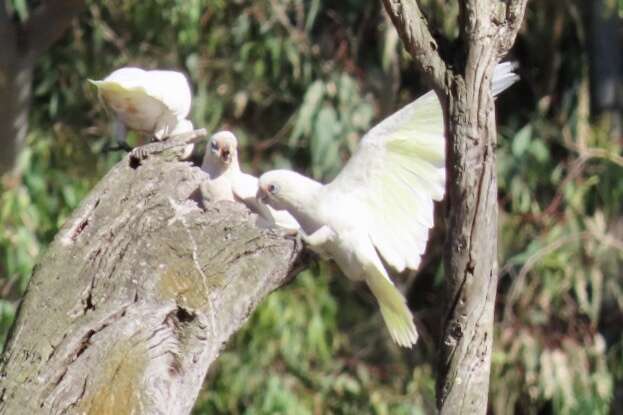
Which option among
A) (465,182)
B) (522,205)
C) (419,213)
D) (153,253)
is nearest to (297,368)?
(522,205)

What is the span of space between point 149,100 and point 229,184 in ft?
0.85

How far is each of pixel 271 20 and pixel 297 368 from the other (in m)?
1.28

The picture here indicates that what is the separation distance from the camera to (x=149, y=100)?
10.3 feet

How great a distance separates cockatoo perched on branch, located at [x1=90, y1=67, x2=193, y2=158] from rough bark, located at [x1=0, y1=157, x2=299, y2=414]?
0.19 m

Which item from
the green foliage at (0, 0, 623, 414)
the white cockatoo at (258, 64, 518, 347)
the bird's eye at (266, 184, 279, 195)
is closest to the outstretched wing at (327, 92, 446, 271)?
Result: the white cockatoo at (258, 64, 518, 347)

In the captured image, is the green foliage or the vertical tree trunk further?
the green foliage

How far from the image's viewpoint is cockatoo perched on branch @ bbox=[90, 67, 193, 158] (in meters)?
3.12

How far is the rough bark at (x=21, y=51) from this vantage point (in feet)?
16.2

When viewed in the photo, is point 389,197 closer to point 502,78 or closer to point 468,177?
point 502,78

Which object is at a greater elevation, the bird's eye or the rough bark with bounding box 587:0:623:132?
the bird's eye

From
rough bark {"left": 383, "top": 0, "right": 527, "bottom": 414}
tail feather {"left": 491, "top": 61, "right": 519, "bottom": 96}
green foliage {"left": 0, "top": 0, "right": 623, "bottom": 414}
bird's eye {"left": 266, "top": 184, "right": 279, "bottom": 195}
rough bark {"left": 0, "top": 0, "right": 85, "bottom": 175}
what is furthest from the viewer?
green foliage {"left": 0, "top": 0, "right": 623, "bottom": 414}

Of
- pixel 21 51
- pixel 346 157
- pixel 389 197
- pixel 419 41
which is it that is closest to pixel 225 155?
pixel 389 197

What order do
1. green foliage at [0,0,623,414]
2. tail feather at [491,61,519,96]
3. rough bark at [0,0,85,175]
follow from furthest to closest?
green foliage at [0,0,623,414] < rough bark at [0,0,85,175] < tail feather at [491,61,519,96]

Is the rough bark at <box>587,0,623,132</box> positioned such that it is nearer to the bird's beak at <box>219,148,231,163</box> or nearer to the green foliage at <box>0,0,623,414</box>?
the green foliage at <box>0,0,623,414</box>
